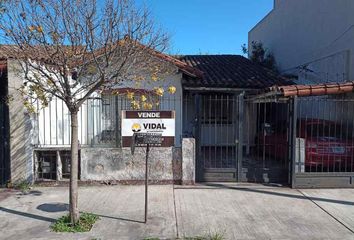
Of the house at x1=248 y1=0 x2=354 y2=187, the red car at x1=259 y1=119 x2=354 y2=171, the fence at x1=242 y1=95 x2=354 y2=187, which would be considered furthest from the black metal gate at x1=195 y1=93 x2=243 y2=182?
the red car at x1=259 y1=119 x2=354 y2=171

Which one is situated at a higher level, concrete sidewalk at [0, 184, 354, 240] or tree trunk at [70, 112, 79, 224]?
tree trunk at [70, 112, 79, 224]

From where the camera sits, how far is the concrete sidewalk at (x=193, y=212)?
5734 mm

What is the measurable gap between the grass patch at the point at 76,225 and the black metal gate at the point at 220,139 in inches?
130

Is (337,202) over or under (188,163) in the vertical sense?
under

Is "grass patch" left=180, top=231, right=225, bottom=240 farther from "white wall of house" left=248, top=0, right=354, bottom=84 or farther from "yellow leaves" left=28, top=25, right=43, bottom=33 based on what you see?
"white wall of house" left=248, top=0, right=354, bottom=84

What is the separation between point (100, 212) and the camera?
6.68m

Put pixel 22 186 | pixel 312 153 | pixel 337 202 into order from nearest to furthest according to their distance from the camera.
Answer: pixel 337 202, pixel 22 186, pixel 312 153

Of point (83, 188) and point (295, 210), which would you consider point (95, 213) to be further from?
point (295, 210)

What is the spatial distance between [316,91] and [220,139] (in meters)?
5.17

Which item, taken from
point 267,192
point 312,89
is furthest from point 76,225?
point 312,89

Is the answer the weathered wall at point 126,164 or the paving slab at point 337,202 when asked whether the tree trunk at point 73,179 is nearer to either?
the weathered wall at point 126,164

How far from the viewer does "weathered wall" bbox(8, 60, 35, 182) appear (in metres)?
8.46

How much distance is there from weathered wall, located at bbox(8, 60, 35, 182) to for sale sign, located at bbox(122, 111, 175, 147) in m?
2.90

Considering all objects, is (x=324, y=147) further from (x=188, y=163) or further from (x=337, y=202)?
(x=188, y=163)
